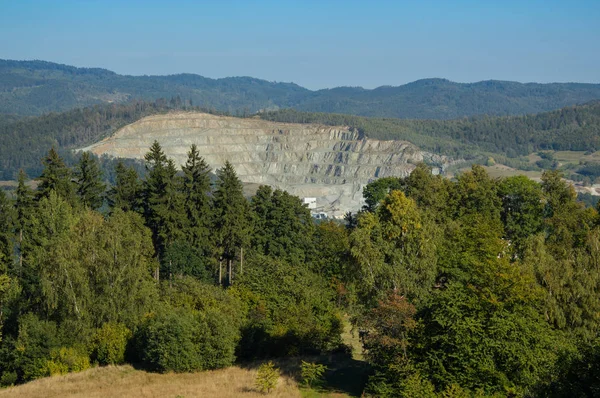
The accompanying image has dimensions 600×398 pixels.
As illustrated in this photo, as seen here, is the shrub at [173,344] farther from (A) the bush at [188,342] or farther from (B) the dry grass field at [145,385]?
(B) the dry grass field at [145,385]

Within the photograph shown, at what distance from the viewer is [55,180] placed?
6569 cm

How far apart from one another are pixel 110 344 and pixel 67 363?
2.79 meters

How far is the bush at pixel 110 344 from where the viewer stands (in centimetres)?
4794

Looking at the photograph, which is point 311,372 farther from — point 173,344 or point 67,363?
point 67,363

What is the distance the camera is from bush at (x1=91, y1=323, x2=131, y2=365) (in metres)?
47.9

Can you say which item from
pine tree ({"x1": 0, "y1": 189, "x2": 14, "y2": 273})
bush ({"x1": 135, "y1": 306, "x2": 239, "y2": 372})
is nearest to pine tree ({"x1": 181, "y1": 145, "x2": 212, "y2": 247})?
pine tree ({"x1": 0, "y1": 189, "x2": 14, "y2": 273})

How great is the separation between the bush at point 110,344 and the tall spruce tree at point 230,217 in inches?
909

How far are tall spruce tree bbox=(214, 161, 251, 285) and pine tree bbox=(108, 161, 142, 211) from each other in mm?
7287

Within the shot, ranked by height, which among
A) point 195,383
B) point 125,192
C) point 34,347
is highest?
point 125,192

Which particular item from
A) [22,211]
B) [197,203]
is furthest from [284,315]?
[22,211]

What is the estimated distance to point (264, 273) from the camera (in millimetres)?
57031

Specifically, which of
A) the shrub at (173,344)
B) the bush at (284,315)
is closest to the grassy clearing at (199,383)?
the shrub at (173,344)

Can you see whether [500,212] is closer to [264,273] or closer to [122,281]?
[264,273]

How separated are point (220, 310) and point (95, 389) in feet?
32.2
